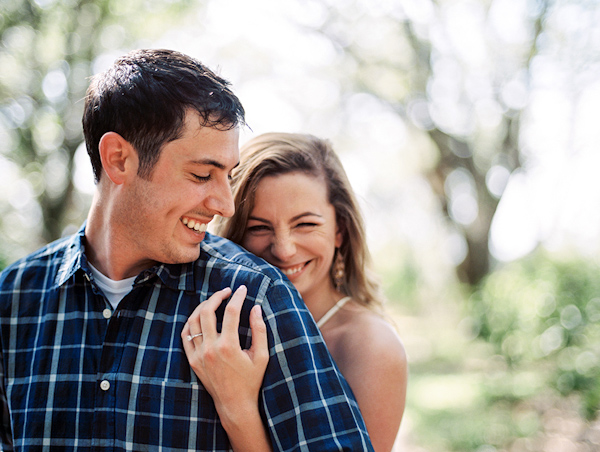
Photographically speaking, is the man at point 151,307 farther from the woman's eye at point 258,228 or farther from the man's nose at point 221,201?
the woman's eye at point 258,228

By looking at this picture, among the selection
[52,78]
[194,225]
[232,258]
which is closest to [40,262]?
[194,225]

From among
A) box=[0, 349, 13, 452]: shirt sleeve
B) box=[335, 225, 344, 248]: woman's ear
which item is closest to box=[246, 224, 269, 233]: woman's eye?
box=[335, 225, 344, 248]: woman's ear

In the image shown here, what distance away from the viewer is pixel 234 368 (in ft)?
5.44

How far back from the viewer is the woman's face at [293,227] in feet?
7.49

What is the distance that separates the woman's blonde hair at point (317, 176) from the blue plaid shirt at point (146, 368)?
430 mm

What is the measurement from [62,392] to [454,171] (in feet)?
28.7

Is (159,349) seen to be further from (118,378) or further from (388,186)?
(388,186)

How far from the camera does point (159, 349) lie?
5.83 ft

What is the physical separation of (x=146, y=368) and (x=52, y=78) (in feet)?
34.0

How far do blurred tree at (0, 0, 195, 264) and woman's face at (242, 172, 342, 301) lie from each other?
9.25 m

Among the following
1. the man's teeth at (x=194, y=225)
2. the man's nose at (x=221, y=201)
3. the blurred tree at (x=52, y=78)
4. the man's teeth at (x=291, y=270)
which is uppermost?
the blurred tree at (x=52, y=78)

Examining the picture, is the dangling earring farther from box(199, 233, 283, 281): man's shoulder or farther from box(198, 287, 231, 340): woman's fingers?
box(198, 287, 231, 340): woman's fingers

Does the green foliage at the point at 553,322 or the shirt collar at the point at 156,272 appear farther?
the green foliage at the point at 553,322

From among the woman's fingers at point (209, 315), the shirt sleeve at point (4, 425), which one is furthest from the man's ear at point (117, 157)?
the shirt sleeve at point (4, 425)
